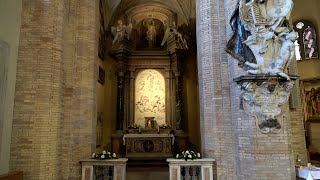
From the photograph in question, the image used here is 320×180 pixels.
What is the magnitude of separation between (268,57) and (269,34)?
0.46 meters

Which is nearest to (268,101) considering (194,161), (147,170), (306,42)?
(194,161)

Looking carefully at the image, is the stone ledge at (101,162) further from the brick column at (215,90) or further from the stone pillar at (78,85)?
the brick column at (215,90)

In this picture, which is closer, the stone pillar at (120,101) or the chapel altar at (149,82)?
the chapel altar at (149,82)

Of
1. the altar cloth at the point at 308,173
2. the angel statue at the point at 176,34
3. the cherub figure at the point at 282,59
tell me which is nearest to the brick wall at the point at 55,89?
the cherub figure at the point at 282,59

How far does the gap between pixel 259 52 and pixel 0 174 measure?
18.6 feet

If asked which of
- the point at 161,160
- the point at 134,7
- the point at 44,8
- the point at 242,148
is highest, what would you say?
the point at 134,7

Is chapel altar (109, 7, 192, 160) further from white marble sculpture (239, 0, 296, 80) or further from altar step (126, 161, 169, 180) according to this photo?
white marble sculpture (239, 0, 296, 80)

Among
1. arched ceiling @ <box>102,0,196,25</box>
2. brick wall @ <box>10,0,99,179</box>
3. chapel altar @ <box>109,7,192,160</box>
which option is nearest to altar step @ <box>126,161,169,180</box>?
chapel altar @ <box>109,7,192,160</box>

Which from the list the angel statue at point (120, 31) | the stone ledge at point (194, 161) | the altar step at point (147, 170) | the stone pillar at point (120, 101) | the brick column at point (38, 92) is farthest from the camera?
the angel statue at point (120, 31)

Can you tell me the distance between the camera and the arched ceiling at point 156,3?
12891 mm

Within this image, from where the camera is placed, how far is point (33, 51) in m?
5.68

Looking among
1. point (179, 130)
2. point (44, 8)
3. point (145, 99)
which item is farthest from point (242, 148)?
point (145, 99)

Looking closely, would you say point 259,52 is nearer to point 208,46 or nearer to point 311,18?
point 208,46

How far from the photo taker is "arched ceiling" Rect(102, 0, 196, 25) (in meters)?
12.9
